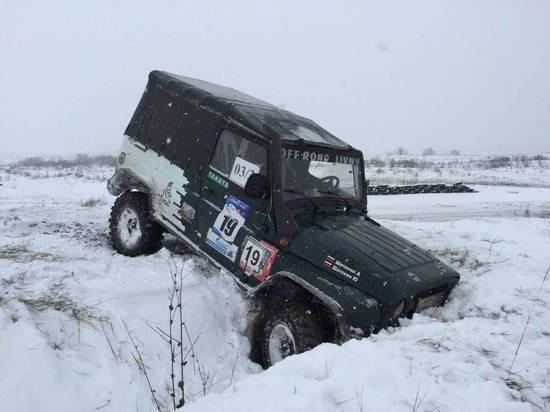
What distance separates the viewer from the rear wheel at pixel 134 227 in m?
6.00

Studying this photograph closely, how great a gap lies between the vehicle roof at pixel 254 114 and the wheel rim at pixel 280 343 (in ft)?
6.38

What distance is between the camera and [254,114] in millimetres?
5297

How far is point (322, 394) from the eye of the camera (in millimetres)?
2549

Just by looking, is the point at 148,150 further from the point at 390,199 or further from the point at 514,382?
the point at 390,199

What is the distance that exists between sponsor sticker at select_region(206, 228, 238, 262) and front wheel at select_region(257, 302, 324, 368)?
777 mm

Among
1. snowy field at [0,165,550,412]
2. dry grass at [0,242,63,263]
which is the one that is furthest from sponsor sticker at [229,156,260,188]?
dry grass at [0,242,63,263]

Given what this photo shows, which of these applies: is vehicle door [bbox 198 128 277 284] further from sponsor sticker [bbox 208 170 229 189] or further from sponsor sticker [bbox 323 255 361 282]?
sponsor sticker [bbox 323 255 361 282]

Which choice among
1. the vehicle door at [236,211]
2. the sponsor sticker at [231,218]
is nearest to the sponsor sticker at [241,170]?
the vehicle door at [236,211]

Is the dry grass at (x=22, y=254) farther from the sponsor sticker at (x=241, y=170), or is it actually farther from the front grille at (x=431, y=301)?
the front grille at (x=431, y=301)

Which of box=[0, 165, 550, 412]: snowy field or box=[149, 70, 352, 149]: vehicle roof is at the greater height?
box=[149, 70, 352, 149]: vehicle roof

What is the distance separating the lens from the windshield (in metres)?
4.78

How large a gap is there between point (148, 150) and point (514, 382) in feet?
A: 16.3

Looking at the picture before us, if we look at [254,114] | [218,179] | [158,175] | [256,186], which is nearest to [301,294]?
[256,186]

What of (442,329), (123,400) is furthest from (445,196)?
(123,400)
